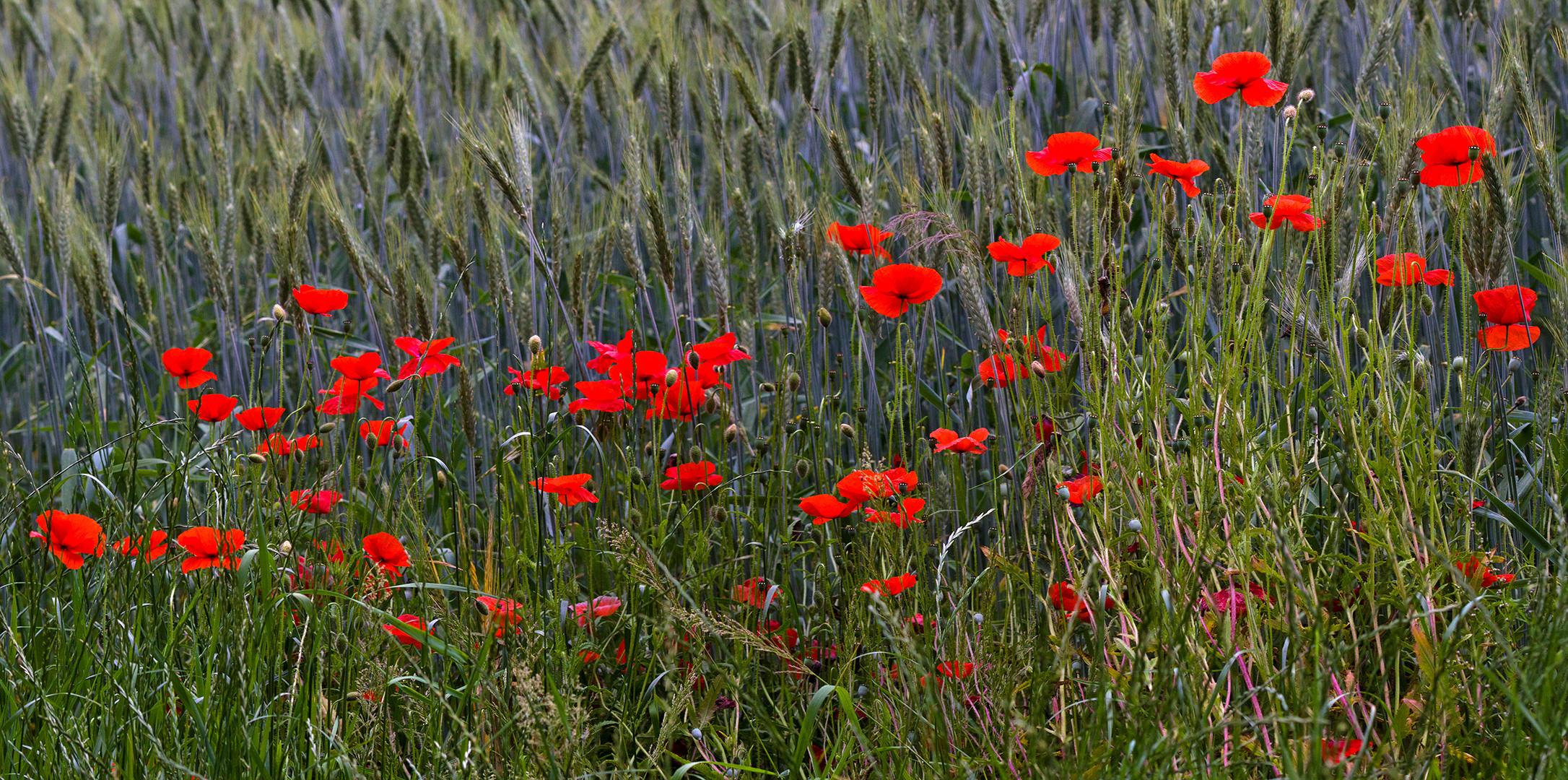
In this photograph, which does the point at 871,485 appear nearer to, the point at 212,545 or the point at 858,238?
the point at 858,238

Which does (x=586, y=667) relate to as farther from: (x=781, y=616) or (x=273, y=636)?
(x=273, y=636)

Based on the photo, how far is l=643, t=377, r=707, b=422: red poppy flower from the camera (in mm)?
1396

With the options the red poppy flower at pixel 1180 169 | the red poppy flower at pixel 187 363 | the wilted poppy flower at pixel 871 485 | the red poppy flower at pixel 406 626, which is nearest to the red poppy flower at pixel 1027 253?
the red poppy flower at pixel 1180 169

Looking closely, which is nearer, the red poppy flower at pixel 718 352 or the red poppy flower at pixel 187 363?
the red poppy flower at pixel 718 352

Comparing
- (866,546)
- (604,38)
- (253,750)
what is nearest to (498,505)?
(866,546)

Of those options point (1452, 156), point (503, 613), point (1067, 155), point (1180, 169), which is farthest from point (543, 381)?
point (1452, 156)

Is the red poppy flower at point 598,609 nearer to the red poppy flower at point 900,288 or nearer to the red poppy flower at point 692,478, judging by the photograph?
the red poppy flower at point 692,478

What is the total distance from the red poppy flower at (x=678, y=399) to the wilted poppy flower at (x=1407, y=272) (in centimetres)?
79

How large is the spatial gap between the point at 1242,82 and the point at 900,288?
49 centimetres

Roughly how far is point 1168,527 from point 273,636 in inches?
37.0

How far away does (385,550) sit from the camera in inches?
49.8

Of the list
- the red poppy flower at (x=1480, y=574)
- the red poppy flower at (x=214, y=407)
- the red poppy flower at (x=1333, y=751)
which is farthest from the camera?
the red poppy flower at (x=214, y=407)

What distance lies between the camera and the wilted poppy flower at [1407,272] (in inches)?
50.1

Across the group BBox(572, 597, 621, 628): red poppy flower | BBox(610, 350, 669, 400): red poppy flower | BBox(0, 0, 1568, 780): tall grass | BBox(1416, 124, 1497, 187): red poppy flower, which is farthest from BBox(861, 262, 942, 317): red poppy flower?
BBox(1416, 124, 1497, 187): red poppy flower
